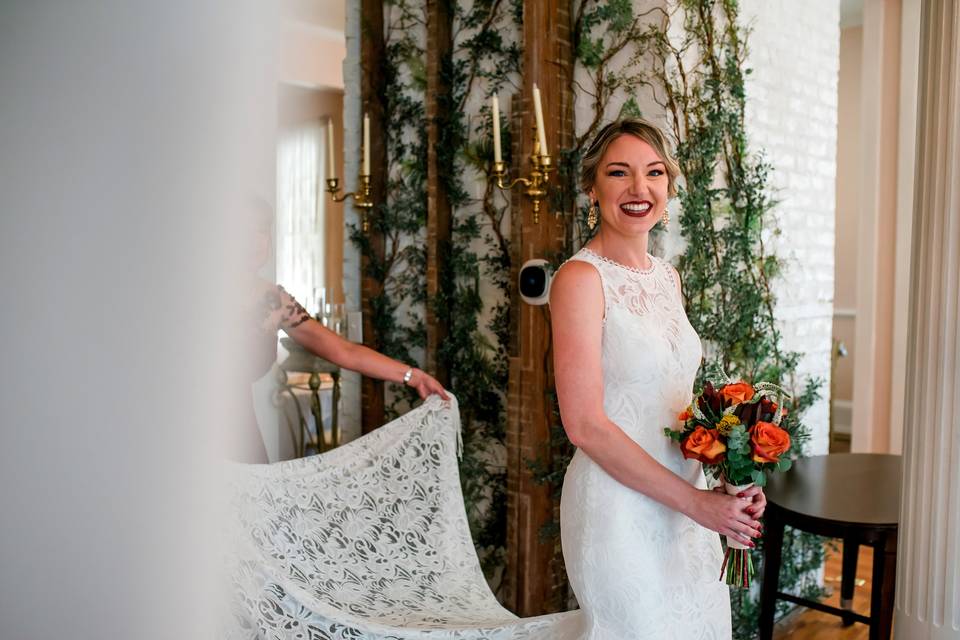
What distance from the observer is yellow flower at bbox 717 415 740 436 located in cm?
157

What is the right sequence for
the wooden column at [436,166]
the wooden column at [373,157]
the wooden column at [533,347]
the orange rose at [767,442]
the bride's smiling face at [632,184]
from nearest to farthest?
the orange rose at [767,442] → the bride's smiling face at [632,184] → the wooden column at [533,347] → the wooden column at [436,166] → the wooden column at [373,157]

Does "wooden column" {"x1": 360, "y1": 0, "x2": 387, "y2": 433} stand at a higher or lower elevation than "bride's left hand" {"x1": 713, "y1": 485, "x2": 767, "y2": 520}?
higher

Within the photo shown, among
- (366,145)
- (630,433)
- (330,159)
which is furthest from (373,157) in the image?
(630,433)

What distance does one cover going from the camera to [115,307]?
38 centimetres

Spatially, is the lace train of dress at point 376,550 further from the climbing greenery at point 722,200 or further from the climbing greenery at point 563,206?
the climbing greenery at point 722,200

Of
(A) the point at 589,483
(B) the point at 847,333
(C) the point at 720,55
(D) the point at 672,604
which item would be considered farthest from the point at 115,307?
(B) the point at 847,333

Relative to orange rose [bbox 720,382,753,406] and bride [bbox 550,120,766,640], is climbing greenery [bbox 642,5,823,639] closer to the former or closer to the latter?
bride [bbox 550,120,766,640]

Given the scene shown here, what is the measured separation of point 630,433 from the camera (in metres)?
1.75

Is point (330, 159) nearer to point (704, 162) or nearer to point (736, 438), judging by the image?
point (704, 162)

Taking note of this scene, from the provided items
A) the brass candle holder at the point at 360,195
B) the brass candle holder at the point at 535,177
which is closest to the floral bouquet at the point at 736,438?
the brass candle holder at the point at 535,177

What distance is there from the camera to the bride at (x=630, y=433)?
5.42 feet

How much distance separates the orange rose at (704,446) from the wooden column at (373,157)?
6.87 ft

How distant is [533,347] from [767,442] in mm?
1443

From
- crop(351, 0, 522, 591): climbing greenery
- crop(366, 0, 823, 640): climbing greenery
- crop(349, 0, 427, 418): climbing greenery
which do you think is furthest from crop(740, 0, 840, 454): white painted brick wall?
crop(349, 0, 427, 418): climbing greenery
